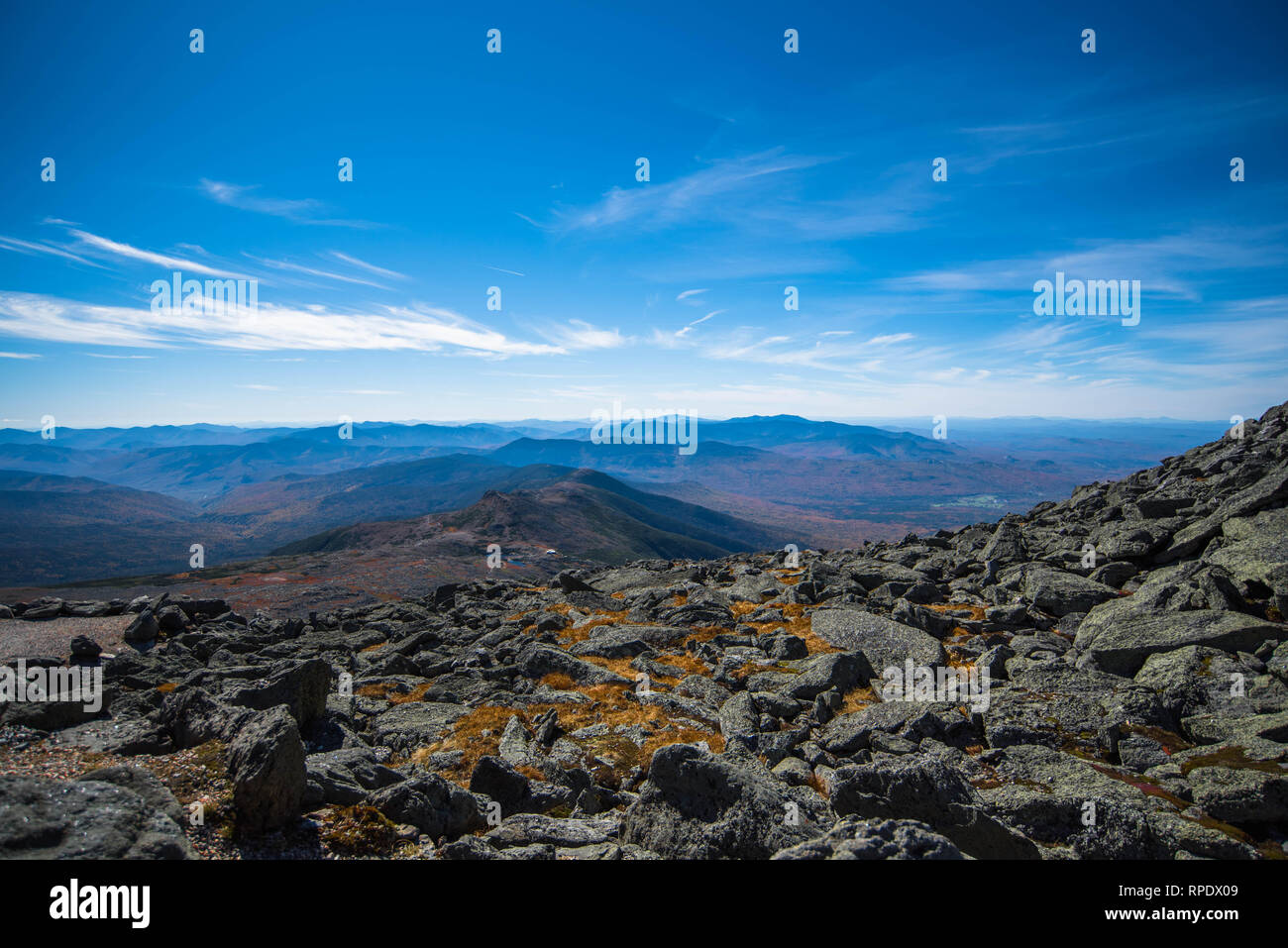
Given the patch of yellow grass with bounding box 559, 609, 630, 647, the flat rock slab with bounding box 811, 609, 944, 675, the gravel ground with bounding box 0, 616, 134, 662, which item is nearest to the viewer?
the flat rock slab with bounding box 811, 609, 944, 675

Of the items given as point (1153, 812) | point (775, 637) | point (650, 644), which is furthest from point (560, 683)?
point (1153, 812)

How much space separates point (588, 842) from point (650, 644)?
20594 mm

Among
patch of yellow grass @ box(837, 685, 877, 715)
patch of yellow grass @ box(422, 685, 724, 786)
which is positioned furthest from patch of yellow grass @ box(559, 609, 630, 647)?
patch of yellow grass @ box(837, 685, 877, 715)

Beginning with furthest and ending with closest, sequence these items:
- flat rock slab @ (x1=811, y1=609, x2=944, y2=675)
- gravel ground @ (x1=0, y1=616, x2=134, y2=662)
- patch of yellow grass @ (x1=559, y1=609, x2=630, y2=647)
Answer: patch of yellow grass @ (x1=559, y1=609, x2=630, y2=647), gravel ground @ (x1=0, y1=616, x2=134, y2=662), flat rock slab @ (x1=811, y1=609, x2=944, y2=675)

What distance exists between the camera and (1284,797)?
11.7 metres

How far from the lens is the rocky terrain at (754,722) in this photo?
35.2 feet

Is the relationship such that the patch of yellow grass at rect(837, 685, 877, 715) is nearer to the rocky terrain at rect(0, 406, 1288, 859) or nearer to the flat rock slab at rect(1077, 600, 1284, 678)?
the rocky terrain at rect(0, 406, 1288, 859)

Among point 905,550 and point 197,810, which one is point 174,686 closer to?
point 197,810

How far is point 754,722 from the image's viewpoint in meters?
20.2

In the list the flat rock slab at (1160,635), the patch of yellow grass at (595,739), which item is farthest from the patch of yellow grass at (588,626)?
the flat rock slab at (1160,635)

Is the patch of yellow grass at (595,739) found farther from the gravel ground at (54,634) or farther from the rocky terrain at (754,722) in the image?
the gravel ground at (54,634)

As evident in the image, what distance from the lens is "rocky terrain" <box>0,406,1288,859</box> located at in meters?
10.7

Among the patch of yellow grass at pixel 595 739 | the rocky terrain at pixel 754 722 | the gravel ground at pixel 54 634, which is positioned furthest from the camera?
the gravel ground at pixel 54 634

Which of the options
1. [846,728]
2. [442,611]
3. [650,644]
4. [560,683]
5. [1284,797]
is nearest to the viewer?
[1284,797]
